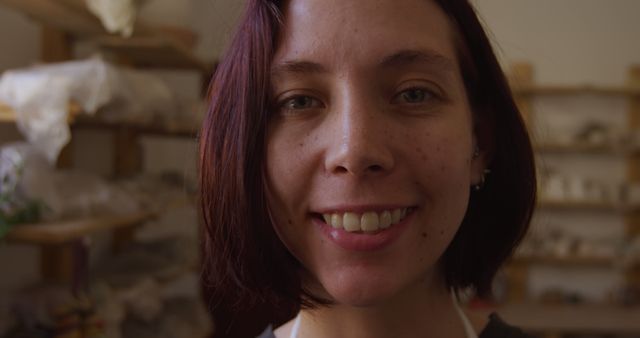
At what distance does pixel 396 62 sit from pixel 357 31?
55 millimetres

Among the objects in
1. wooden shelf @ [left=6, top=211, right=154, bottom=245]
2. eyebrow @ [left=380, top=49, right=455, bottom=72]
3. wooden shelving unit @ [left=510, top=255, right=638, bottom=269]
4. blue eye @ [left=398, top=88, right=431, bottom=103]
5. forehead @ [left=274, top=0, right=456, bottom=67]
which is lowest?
wooden shelving unit @ [left=510, top=255, right=638, bottom=269]

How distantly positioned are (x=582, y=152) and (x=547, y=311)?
109 cm

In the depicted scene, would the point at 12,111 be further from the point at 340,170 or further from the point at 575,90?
the point at 575,90

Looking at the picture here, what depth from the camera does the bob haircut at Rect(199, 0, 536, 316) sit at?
0.67 metres

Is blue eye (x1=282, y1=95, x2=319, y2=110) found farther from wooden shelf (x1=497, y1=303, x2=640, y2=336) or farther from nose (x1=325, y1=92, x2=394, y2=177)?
wooden shelf (x1=497, y1=303, x2=640, y2=336)

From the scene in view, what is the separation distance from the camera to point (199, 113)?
2.41 metres

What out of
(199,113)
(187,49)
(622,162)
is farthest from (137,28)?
(622,162)

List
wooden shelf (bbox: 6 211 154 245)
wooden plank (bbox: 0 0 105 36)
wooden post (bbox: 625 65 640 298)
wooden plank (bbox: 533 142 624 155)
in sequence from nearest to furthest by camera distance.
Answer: wooden shelf (bbox: 6 211 154 245) < wooden plank (bbox: 0 0 105 36) < wooden plank (bbox: 533 142 624 155) < wooden post (bbox: 625 65 640 298)

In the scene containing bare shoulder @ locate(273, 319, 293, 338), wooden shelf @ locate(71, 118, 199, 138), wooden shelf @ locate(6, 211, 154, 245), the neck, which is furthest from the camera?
wooden shelf @ locate(71, 118, 199, 138)

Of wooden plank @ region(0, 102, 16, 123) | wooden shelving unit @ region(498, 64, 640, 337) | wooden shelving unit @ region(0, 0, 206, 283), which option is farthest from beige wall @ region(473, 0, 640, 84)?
wooden plank @ region(0, 102, 16, 123)

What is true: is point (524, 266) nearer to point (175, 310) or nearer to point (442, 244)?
point (175, 310)

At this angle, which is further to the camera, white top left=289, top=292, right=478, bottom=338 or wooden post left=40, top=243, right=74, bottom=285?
wooden post left=40, top=243, right=74, bottom=285

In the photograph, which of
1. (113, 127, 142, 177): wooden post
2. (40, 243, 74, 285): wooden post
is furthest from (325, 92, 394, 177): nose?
(113, 127, 142, 177): wooden post

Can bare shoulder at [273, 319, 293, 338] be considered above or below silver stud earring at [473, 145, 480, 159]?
below
